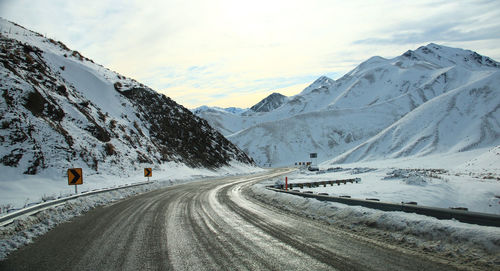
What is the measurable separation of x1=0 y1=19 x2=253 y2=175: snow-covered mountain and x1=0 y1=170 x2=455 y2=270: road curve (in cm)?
1748

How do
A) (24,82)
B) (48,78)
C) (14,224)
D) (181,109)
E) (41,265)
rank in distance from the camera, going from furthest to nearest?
(181,109) < (48,78) < (24,82) < (14,224) < (41,265)

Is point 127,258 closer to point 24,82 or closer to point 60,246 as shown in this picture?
point 60,246

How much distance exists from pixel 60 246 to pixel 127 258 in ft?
7.72

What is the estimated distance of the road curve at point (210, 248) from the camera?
584 cm

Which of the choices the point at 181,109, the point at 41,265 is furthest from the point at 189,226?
the point at 181,109

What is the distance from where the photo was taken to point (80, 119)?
33906 mm

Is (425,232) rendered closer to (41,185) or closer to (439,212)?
(439,212)

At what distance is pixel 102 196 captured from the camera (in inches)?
695

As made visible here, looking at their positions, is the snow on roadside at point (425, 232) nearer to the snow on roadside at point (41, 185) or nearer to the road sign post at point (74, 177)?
the snow on roadside at point (41, 185)

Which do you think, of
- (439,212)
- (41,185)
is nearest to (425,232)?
(439,212)

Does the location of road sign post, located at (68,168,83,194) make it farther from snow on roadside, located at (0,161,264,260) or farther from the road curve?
the road curve

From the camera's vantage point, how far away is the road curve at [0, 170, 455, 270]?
5836 millimetres

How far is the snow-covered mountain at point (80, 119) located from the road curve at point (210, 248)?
17.5m

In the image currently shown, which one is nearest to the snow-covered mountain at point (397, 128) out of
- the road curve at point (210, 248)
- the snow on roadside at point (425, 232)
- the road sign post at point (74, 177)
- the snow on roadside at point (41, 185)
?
the snow on roadside at point (41, 185)
